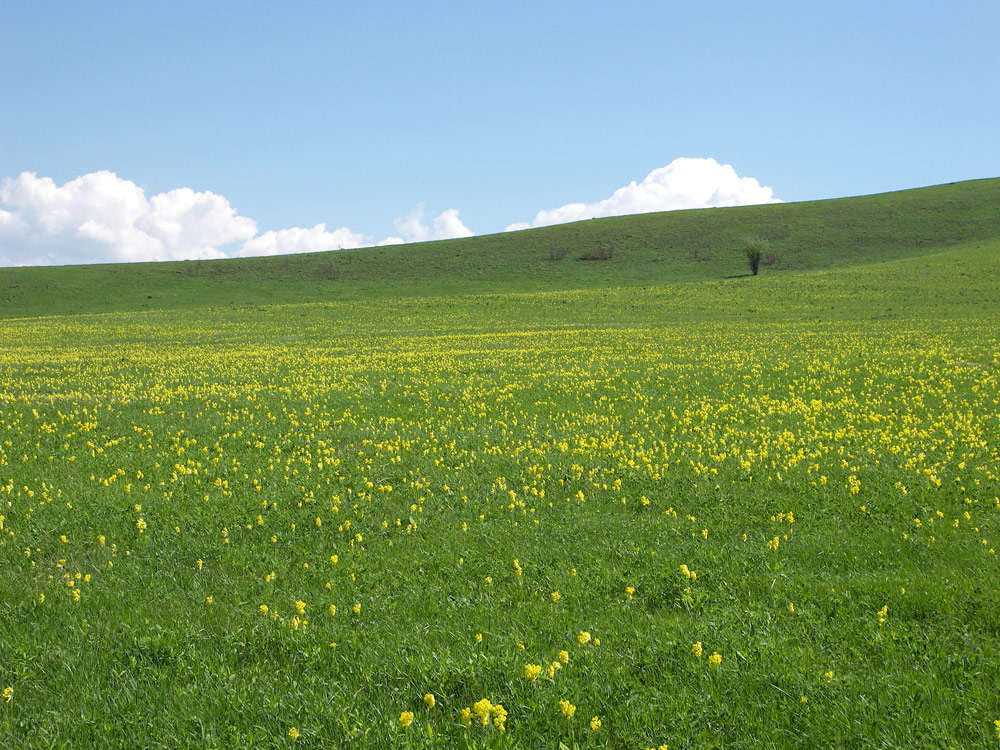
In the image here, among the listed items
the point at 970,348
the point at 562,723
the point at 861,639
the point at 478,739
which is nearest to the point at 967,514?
the point at 861,639

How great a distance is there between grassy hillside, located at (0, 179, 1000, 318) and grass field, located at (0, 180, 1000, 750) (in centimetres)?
5704

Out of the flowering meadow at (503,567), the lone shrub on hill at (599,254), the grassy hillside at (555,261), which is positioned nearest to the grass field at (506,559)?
the flowering meadow at (503,567)

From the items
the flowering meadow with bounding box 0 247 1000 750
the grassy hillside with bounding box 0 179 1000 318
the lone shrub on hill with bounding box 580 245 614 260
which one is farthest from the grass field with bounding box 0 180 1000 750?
the lone shrub on hill with bounding box 580 245 614 260

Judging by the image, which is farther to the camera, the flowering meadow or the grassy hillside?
the grassy hillside

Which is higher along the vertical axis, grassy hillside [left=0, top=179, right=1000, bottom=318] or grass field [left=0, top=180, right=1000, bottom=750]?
grassy hillside [left=0, top=179, right=1000, bottom=318]

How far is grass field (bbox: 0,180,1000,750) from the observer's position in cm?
461

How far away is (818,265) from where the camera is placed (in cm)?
8056

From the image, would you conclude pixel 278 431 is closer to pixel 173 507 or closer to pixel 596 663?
pixel 173 507

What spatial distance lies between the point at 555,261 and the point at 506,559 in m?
87.5

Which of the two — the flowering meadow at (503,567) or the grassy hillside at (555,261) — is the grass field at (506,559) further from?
the grassy hillside at (555,261)

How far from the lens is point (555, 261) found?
92375mm

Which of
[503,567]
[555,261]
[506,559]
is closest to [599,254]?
[555,261]

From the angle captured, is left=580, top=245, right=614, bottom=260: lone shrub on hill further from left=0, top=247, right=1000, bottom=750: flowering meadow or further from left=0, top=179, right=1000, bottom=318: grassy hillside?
left=0, top=247, right=1000, bottom=750: flowering meadow

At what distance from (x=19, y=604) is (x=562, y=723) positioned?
211 inches
